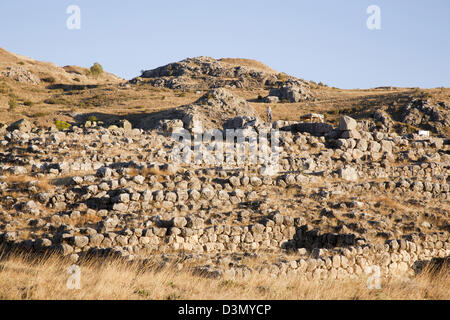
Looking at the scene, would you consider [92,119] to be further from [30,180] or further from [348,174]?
[348,174]

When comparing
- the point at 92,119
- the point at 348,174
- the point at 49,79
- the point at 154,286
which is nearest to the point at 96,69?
the point at 49,79

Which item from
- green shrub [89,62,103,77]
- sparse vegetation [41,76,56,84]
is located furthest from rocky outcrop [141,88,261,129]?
green shrub [89,62,103,77]

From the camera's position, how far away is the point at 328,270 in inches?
381

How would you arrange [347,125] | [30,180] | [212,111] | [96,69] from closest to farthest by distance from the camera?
[30,180] < [347,125] < [212,111] < [96,69]

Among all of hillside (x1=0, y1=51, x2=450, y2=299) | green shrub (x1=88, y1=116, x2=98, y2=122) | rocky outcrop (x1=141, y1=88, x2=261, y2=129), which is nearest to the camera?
hillside (x1=0, y1=51, x2=450, y2=299)

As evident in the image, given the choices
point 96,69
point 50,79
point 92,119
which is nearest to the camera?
point 92,119

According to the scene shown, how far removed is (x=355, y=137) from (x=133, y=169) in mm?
10488

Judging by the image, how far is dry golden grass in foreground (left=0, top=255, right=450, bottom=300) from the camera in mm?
6293

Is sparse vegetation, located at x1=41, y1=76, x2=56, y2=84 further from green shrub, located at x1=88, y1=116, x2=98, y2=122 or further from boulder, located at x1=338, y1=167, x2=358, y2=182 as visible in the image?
boulder, located at x1=338, y1=167, x2=358, y2=182

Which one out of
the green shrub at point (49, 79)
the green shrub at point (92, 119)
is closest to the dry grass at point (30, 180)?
the green shrub at point (92, 119)

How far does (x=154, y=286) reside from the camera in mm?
6961

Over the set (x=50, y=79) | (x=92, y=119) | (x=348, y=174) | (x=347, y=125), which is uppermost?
(x=50, y=79)
